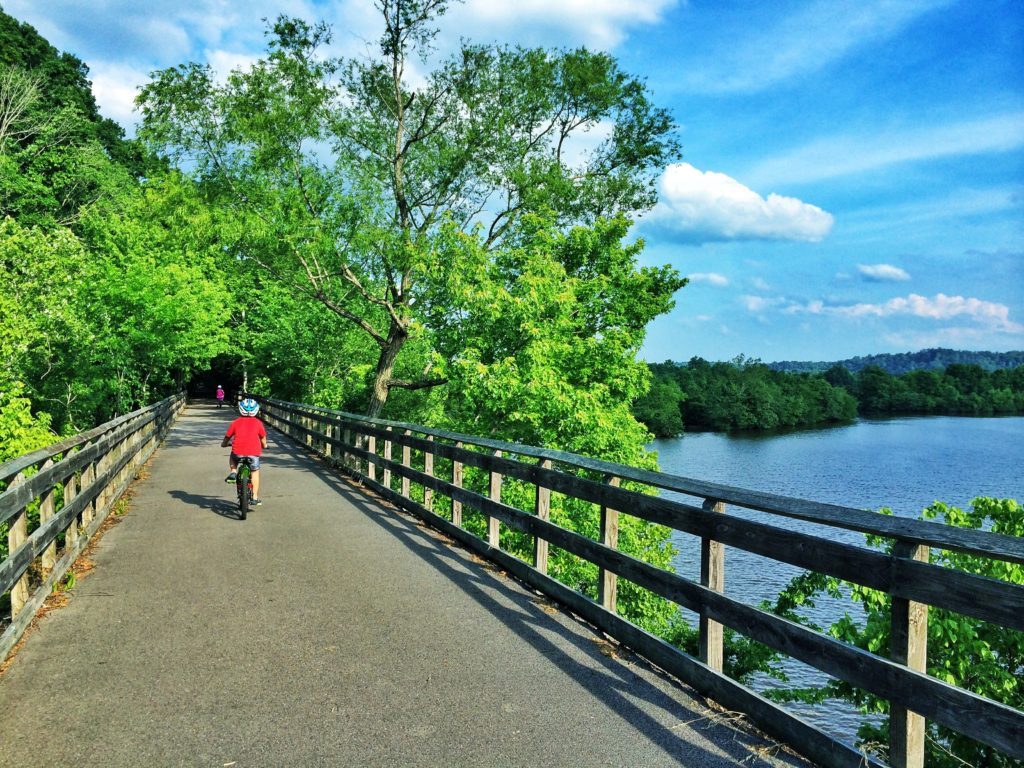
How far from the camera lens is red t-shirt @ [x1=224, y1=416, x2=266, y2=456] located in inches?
432

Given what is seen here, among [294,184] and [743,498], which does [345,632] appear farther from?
[294,184]

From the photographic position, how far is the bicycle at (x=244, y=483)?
1063 cm

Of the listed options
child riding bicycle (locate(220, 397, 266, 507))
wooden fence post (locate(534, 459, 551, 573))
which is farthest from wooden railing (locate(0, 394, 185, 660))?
wooden fence post (locate(534, 459, 551, 573))

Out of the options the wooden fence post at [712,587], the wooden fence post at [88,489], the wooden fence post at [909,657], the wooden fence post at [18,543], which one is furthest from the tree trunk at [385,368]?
the wooden fence post at [909,657]

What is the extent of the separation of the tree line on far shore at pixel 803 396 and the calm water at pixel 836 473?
32.2 ft

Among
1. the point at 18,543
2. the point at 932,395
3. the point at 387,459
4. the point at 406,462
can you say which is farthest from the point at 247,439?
the point at 932,395

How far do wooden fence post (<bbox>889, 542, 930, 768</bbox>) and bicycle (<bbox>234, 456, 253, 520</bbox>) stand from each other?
29.6 feet

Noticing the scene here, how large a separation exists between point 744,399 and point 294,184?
349 ft

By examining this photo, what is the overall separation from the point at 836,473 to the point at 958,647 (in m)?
48.2

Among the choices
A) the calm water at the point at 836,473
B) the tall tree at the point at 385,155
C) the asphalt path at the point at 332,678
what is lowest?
the calm water at the point at 836,473

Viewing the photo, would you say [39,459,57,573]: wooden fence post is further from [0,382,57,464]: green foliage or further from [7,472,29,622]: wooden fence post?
[0,382,57,464]: green foliage

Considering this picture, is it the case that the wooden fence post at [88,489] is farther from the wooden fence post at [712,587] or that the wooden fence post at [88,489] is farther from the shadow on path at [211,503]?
the wooden fence post at [712,587]

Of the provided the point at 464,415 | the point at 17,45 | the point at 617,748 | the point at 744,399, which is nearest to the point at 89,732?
the point at 617,748

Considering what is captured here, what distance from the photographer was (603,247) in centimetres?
2570
